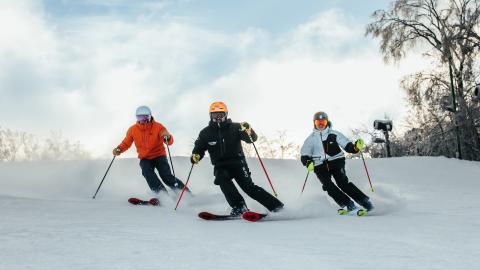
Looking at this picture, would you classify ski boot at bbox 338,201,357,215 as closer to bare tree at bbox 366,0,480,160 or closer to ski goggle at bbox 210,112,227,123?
ski goggle at bbox 210,112,227,123

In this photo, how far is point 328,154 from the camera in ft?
24.2

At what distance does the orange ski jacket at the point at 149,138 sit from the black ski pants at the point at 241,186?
2.16 meters

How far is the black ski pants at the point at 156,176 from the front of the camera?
8.46 metres

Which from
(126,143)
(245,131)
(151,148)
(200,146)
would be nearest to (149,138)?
(151,148)

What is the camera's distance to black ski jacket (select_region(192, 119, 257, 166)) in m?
6.63

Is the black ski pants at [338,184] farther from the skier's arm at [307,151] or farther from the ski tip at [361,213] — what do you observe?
the ski tip at [361,213]

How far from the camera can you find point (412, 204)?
351 inches

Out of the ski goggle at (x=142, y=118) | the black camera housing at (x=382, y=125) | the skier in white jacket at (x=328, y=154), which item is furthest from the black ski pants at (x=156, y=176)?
the black camera housing at (x=382, y=125)

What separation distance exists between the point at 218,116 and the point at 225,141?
0.31 metres

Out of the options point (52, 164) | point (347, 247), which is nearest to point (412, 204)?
point (347, 247)

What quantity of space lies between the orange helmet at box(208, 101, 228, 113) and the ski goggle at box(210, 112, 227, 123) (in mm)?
36

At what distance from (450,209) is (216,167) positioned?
348 cm

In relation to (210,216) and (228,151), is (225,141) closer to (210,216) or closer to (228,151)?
(228,151)

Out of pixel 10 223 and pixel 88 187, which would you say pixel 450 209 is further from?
pixel 88 187
